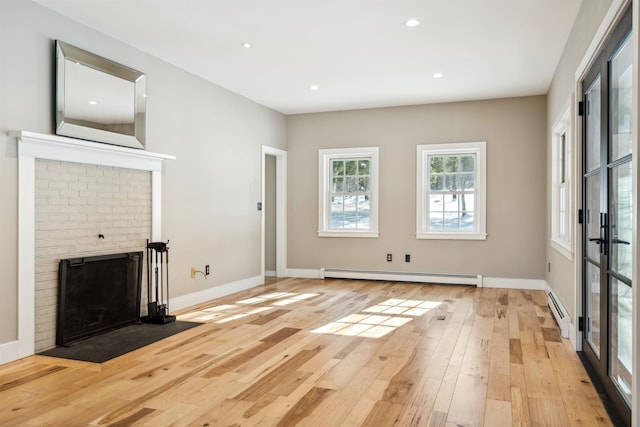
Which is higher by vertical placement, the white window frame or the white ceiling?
the white ceiling

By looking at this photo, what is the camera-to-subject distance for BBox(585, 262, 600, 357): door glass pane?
10.5ft

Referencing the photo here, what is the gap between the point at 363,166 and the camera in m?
7.66

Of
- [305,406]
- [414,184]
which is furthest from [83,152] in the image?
[414,184]

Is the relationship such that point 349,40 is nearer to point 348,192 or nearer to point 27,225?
point 27,225

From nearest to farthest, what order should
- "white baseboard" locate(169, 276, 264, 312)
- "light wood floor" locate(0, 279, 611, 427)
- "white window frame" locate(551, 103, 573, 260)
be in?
"light wood floor" locate(0, 279, 611, 427) → "white window frame" locate(551, 103, 573, 260) → "white baseboard" locate(169, 276, 264, 312)

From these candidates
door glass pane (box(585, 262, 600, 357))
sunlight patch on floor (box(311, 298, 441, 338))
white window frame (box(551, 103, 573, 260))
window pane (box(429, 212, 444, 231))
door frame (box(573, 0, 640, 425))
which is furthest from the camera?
window pane (box(429, 212, 444, 231))

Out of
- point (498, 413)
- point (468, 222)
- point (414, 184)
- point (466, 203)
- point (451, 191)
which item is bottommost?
point (498, 413)

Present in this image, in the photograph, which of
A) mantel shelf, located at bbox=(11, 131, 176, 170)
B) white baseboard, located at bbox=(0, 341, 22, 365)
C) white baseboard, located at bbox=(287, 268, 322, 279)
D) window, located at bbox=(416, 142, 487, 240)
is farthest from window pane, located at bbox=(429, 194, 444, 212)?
white baseboard, located at bbox=(0, 341, 22, 365)

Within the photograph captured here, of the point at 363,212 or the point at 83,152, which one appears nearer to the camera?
the point at 83,152

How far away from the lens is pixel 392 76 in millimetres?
5727

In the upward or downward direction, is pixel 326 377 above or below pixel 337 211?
below

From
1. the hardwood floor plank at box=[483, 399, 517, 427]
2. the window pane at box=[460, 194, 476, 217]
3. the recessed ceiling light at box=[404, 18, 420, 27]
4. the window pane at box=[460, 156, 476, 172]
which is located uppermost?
the recessed ceiling light at box=[404, 18, 420, 27]

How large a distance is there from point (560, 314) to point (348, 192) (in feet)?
12.8

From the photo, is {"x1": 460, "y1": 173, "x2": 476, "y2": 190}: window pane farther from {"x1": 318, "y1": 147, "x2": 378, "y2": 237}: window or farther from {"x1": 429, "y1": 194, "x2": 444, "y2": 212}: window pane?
{"x1": 318, "y1": 147, "x2": 378, "y2": 237}: window
